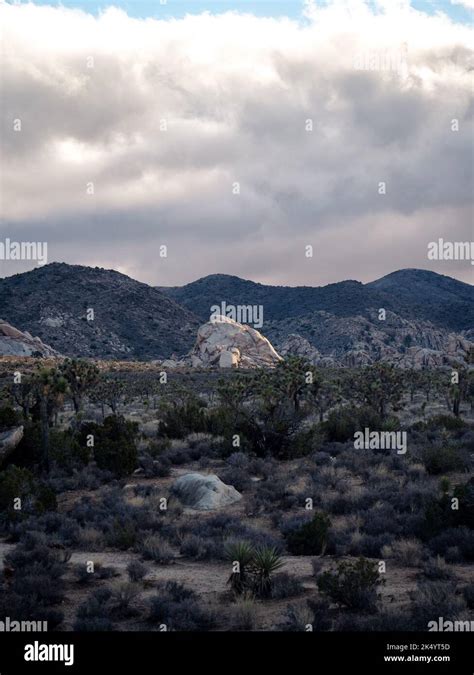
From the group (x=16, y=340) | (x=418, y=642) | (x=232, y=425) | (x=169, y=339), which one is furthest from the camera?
(x=169, y=339)

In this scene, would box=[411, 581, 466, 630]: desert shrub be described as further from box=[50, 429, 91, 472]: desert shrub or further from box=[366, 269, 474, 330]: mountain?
box=[366, 269, 474, 330]: mountain

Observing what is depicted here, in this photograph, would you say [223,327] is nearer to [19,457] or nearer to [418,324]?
[418,324]

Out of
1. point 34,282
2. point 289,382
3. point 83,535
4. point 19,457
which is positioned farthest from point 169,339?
point 83,535

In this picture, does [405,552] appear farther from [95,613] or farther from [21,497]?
[21,497]

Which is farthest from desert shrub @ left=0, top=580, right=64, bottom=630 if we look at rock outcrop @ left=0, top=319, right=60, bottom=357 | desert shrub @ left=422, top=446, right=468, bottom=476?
rock outcrop @ left=0, top=319, right=60, bottom=357

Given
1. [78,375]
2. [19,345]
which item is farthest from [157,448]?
[19,345]

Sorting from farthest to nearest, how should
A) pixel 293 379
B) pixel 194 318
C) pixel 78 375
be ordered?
pixel 194 318, pixel 293 379, pixel 78 375
